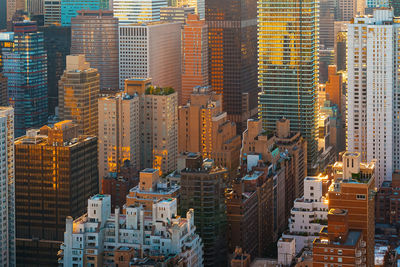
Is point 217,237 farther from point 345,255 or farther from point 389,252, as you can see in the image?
point 345,255

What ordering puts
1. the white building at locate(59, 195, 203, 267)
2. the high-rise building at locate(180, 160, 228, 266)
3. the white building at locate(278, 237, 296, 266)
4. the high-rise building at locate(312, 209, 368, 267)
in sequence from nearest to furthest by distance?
the high-rise building at locate(312, 209, 368, 267) → the white building at locate(59, 195, 203, 267) → the white building at locate(278, 237, 296, 266) → the high-rise building at locate(180, 160, 228, 266)

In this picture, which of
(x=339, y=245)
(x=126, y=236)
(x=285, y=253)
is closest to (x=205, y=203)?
(x=285, y=253)

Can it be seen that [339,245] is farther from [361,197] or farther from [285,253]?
[285,253]

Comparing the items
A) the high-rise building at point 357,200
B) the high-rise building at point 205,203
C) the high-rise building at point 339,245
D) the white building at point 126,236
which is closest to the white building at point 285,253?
the white building at point 126,236

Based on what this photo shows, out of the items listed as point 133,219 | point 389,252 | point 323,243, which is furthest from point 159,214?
point 389,252

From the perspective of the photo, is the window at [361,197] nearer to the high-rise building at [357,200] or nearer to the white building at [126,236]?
the high-rise building at [357,200]

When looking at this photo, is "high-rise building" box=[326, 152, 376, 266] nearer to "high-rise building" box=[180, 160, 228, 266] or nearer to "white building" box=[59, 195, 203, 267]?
"white building" box=[59, 195, 203, 267]

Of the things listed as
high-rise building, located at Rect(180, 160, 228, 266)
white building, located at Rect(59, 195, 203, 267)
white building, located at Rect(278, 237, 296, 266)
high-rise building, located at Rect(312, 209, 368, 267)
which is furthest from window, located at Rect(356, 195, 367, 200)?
high-rise building, located at Rect(180, 160, 228, 266)
